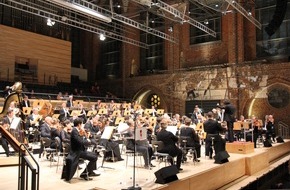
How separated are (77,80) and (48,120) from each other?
42.5ft

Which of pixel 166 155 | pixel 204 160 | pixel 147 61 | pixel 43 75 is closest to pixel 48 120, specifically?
pixel 166 155

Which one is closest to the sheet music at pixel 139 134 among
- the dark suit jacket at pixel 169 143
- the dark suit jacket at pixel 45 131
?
the dark suit jacket at pixel 169 143

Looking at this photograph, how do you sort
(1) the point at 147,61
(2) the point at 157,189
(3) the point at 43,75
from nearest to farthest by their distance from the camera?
(2) the point at 157,189 < (3) the point at 43,75 < (1) the point at 147,61

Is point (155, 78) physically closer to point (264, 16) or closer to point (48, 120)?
point (264, 16)

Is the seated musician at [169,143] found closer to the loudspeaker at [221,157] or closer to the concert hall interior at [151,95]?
the concert hall interior at [151,95]

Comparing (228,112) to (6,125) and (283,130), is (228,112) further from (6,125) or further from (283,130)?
(283,130)

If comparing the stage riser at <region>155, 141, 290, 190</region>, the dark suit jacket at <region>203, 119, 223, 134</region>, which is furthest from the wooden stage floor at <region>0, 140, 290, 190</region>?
the dark suit jacket at <region>203, 119, 223, 134</region>

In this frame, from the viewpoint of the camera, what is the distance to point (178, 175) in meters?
6.71

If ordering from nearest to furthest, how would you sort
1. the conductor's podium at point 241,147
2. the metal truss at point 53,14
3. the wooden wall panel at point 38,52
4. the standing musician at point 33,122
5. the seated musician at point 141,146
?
1. the seated musician at point 141,146
2. the conductor's podium at point 241,147
3. the standing musician at point 33,122
4. the metal truss at point 53,14
5. the wooden wall panel at point 38,52

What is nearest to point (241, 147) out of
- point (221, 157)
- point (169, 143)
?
point (221, 157)

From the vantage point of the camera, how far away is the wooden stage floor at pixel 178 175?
235 inches

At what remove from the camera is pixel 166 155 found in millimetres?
7062

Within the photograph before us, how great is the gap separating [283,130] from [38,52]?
14.4 meters

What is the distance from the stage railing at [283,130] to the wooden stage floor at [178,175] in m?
5.53
